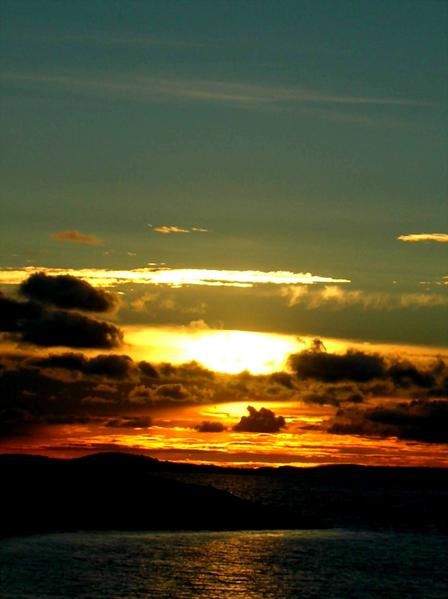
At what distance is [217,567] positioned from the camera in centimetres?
11231

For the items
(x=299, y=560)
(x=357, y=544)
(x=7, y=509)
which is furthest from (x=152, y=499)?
(x=299, y=560)

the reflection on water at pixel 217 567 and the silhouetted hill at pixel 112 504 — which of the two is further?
the silhouetted hill at pixel 112 504

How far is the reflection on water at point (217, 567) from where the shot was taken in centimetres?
9469

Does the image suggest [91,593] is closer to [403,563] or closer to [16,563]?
[16,563]

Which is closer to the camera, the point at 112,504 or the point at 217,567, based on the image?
the point at 217,567

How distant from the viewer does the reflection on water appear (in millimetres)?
94688

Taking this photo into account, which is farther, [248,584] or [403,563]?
[403,563]

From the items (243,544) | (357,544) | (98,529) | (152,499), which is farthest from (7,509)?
(357,544)

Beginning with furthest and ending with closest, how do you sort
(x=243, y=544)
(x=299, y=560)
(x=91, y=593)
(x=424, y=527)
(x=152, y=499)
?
(x=424, y=527) → (x=152, y=499) → (x=243, y=544) → (x=299, y=560) → (x=91, y=593)

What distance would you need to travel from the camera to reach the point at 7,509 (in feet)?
503

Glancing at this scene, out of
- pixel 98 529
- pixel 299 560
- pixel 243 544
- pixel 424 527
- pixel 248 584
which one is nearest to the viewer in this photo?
pixel 248 584

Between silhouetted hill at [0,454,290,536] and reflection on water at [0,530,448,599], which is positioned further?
silhouetted hill at [0,454,290,536]

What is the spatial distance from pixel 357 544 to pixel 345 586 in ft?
140

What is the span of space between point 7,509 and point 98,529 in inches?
524
